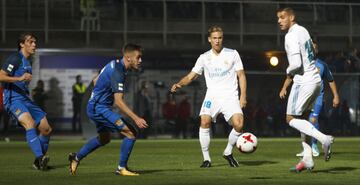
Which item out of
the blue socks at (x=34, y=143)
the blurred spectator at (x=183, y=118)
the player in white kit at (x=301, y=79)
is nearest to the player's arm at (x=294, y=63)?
the player in white kit at (x=301, y=79)

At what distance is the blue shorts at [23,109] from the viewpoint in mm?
13438

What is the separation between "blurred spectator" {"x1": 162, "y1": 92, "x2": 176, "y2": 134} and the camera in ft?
96.5

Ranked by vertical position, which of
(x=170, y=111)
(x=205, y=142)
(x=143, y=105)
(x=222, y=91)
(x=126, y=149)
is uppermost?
(x=222, y=91)

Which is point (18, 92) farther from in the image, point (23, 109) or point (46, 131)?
point (46, 131)

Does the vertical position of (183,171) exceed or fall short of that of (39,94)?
it exceeds it

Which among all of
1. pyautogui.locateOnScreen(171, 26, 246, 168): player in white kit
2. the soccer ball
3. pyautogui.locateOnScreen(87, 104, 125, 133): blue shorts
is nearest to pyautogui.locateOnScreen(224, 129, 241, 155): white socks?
pyautogui.locateOnScreen(171, 26, 246, 168): player in white kit

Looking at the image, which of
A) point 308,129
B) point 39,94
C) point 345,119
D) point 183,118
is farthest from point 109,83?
point 345,119

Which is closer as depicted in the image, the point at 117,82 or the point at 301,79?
the point at 117,82

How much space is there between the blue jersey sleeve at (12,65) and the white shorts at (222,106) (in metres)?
3.14

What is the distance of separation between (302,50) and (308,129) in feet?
3.76

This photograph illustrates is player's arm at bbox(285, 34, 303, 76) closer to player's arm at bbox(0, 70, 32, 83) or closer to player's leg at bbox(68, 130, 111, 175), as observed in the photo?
player's leg at bbox(68, 130, 111, 175)

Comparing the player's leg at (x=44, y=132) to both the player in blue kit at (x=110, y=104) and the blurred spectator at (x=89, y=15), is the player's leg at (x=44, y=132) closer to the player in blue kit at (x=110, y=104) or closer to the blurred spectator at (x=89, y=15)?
the player in blue kit at (x=110, y=104)

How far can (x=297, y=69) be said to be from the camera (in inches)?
471

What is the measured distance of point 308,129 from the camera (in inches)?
476
